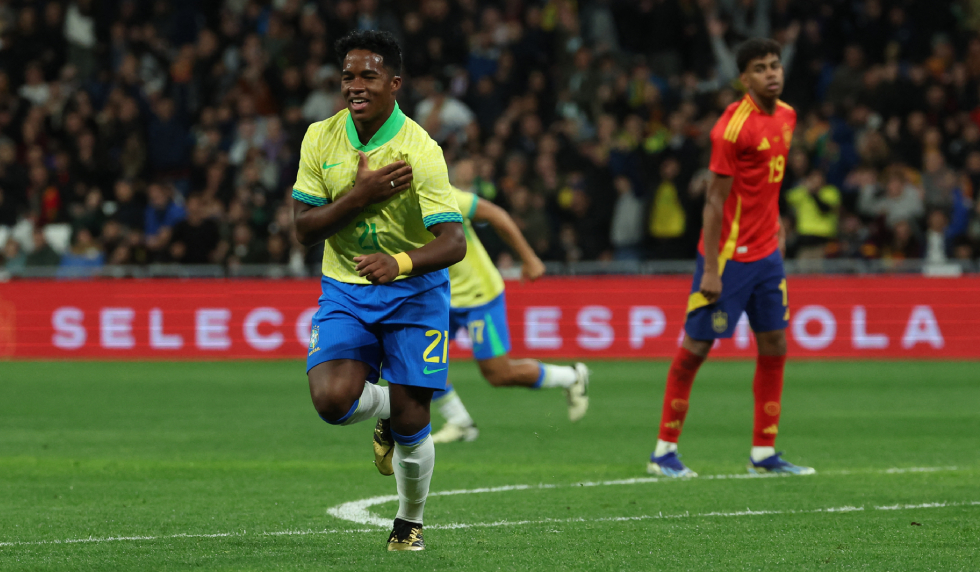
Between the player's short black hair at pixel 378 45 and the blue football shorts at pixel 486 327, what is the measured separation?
168 inches

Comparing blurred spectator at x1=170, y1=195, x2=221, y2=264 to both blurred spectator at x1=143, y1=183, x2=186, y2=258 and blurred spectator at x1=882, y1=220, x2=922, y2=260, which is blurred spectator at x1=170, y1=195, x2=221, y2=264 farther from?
blurred spectator at x1=882, y1=220, x2=922, y2=260

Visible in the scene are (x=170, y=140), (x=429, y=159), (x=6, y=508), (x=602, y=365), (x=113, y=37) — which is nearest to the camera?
(x=429, y=159)

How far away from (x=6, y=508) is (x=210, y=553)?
1.91 metres

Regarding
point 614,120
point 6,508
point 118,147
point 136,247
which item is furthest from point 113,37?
point 6,508

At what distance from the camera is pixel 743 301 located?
316 inches

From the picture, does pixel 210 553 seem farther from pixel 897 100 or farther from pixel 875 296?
pixel 897 100

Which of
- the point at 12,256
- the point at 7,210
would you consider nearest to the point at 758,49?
the point at 12,256

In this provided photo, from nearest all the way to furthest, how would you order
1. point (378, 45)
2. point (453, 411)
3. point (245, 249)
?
point (378, 45)
point (453, 411)
point (245, 249)

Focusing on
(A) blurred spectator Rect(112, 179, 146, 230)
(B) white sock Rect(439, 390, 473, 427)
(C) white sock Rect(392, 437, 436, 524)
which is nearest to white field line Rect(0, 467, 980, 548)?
(C) white sock Rect(392, 437, 436, 524)

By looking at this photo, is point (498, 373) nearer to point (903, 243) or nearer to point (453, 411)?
point (453, 411)

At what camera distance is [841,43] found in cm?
2028

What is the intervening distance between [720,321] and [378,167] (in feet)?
10.6

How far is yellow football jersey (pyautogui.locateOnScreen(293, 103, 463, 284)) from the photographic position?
5.42m

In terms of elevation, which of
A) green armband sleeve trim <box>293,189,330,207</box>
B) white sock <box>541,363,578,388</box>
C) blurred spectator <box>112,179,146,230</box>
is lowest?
white sock <box>541,363,578,388</box>
